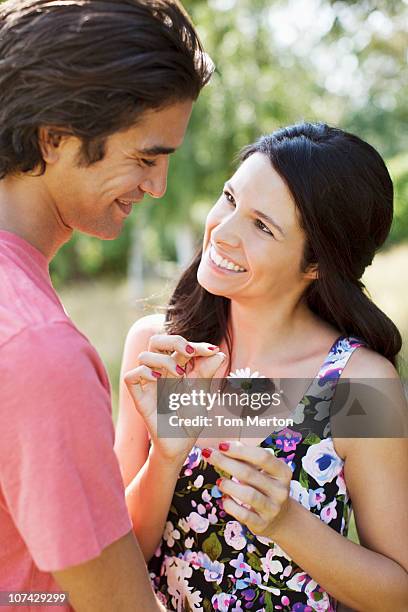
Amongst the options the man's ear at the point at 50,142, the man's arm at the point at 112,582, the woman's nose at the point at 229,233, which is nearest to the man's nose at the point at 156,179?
the man's ear at the point at 50,142

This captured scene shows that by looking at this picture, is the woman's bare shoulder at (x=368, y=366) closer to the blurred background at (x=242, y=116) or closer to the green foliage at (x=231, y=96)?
the blurred background at (x=242, y=116)

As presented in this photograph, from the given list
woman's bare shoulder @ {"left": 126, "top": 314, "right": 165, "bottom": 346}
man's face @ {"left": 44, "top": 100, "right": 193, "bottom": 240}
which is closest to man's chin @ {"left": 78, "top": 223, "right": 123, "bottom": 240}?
man's face @ {"left": 44, "top": 100, "right": 193, "bottom": 240}

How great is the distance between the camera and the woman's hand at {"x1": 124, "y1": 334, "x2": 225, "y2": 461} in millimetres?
1938

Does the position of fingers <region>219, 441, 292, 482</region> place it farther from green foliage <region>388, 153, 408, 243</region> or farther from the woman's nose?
green foliage <region>388, 153, 408, 243</region>

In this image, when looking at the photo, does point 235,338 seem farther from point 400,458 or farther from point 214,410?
point 400,458

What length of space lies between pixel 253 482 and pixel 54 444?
67 centimetres

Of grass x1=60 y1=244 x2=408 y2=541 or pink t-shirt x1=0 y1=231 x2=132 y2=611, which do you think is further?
grass x1=60 y1=244 x2=408 y2=541

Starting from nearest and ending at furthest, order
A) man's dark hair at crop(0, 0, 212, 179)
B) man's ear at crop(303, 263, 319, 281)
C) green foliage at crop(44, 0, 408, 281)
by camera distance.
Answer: man's dark hair at crop(0, 0, 212, 179) → man's ear at crop(303, 263, 319, 281) → green foliage at crop(44, 0, 408, 281)

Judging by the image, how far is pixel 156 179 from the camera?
5.71 feet

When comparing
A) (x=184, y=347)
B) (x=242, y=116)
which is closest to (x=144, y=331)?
(x=184, y=347)

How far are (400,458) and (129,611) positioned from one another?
1.02 metres

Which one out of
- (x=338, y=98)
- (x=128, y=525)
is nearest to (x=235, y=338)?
(x=128, y=525)

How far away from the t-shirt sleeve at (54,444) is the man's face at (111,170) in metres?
0.39

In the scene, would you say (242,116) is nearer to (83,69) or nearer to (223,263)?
(223,263)
